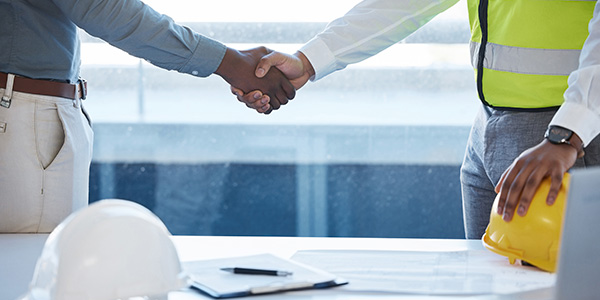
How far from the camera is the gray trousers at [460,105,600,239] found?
69.4 inches

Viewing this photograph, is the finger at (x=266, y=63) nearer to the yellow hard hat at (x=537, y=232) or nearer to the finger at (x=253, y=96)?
the finger at (x=253, y=96)

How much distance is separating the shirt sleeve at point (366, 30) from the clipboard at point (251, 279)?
44.5 inches

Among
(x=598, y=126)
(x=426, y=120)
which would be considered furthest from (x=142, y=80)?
A: (x=598, y=126)

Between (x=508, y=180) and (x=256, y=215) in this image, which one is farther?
(x=256, y=215)

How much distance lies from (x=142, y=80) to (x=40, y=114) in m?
2.48

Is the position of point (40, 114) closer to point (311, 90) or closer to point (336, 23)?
point (336, 23)

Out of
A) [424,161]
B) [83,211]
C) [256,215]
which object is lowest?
[256,215]

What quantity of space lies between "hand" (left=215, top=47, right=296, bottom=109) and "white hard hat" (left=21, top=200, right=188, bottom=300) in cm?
145

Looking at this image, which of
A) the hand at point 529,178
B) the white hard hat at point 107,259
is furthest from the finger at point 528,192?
the white hard hat at point 107,259

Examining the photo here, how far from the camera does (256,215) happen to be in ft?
14.6

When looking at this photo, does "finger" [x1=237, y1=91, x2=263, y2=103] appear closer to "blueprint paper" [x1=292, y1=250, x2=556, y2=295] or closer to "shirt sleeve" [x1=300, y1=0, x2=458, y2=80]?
"shirt sleeve" [x1=300, y1=0, x2=458, y2=80]

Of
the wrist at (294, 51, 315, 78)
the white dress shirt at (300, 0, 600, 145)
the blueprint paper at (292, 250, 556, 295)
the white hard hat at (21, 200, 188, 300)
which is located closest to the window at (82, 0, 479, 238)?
the wrist at (294, 51, 315, 78)

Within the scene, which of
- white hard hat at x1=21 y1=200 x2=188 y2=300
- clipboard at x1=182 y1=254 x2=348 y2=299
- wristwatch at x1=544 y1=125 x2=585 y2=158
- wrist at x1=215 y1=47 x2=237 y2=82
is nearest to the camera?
white hard hat at x1=21 y1=200 x2=188 y2=300

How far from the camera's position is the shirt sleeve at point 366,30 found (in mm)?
2318
